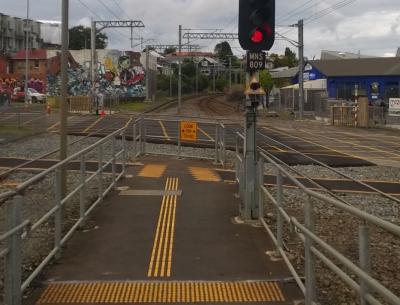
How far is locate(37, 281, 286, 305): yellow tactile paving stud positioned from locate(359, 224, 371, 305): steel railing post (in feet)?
6.11

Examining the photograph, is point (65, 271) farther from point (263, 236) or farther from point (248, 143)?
point (248, 143)

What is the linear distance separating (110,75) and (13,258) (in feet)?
285

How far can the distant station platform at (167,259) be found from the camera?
6039 millimetres

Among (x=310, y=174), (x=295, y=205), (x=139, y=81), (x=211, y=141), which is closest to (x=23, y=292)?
(x=295, y=205)

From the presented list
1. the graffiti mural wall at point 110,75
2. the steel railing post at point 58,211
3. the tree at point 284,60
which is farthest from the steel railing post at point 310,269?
the tree at point 284,60

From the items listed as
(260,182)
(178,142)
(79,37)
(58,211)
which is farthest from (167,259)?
(79,37)

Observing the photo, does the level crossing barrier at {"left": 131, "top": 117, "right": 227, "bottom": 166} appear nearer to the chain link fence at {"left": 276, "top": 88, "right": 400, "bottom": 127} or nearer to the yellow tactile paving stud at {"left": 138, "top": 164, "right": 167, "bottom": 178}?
the yellow tactile paving stud at {"left": 138, "top": 164, "right": 167, "bottom": 178}

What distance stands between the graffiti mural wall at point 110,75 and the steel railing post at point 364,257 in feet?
280

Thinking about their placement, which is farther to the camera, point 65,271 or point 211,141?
point 211,141

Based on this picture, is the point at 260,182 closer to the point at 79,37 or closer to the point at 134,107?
the point at 134,107

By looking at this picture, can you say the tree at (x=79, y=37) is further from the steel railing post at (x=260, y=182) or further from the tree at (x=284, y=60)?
the steel railing post at (x=260, y=182)

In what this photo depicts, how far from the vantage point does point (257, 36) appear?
905 centimetres

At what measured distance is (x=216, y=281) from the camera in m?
6.46

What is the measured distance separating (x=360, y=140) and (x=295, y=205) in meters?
19.9
